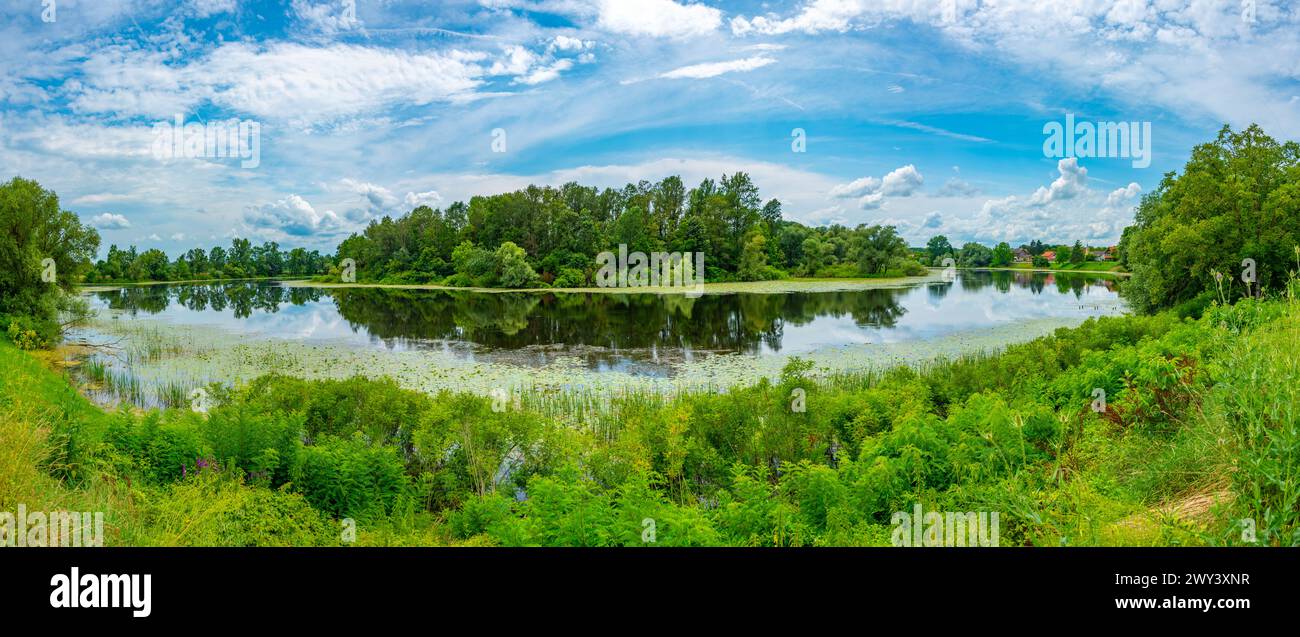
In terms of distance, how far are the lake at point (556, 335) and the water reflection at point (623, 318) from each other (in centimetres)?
9

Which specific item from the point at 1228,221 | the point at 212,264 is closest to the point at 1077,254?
the point at 1228,221

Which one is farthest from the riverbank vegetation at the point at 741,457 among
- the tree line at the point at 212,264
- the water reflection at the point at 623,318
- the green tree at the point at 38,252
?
the tree line at the point at 212,264

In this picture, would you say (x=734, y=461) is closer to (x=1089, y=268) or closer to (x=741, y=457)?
(x=741, y=457)

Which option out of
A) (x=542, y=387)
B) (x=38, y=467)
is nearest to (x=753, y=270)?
(x=542, y=387)

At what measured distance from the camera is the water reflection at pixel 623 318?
2172cm

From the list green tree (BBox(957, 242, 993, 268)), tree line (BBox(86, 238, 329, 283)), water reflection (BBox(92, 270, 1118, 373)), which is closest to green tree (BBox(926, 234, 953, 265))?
green tree (BBox(957, 242, 993, 268))

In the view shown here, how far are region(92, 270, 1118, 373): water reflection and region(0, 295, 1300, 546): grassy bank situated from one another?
808 centimetres

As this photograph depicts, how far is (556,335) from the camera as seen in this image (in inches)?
969

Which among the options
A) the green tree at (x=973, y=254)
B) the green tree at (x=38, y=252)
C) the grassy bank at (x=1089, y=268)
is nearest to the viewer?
the green tree at (x=38, y=252)

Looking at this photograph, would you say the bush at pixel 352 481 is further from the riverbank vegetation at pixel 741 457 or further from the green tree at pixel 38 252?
the green tree at pixel 38 252

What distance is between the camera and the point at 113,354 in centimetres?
2075

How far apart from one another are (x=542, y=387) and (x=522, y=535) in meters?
10.6

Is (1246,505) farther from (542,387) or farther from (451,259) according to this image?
(451,259)

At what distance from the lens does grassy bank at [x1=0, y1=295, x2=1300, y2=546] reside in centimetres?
419
